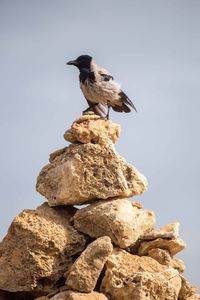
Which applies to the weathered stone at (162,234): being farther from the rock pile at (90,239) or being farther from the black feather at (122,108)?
the black feather at (122,108)

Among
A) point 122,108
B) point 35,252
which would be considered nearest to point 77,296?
point 35,252

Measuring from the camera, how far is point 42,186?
41.1 ft

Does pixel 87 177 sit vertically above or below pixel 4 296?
above

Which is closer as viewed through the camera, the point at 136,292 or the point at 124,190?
the point at 136,292

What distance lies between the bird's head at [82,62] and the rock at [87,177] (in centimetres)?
336

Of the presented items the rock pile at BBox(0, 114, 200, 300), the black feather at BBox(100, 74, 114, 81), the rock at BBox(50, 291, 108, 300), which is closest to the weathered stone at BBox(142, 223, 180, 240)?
the rock pile at BBox(0, 114, 200, 300)

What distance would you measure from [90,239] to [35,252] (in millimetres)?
1162

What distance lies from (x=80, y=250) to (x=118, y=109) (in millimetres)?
4605

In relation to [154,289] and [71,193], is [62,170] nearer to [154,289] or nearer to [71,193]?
[71,193]

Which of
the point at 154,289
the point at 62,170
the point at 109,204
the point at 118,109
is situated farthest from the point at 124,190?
the point at 118,109

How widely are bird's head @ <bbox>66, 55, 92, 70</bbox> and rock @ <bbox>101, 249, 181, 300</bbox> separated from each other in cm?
514

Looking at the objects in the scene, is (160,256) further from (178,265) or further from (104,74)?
(104,74)

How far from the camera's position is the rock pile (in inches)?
436

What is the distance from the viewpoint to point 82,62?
50.2 feet
